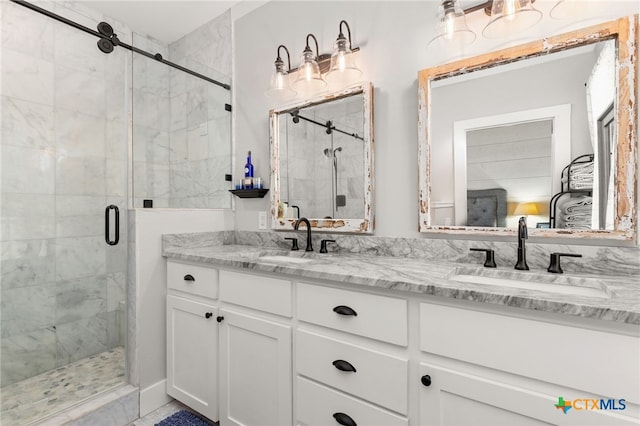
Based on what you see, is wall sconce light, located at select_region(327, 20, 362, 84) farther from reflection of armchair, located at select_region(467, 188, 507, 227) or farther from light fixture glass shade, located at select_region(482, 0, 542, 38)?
reflection of armchair, located at select_region(467, 188, 507, 227)

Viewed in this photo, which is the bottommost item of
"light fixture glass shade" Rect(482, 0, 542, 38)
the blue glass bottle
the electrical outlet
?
the electrical outlet

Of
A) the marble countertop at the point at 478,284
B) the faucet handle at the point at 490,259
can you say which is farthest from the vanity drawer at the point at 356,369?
the faucet handle at the point at 490,259

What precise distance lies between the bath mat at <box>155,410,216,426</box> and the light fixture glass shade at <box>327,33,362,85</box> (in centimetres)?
209

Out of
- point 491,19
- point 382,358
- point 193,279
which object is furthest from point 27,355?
point 491,19

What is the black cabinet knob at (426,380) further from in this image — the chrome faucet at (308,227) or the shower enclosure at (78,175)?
the shower enclosure at (78,175)

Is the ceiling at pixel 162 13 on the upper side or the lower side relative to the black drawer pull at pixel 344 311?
upper

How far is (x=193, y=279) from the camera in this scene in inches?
71.2

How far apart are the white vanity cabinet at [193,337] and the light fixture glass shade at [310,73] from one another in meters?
1.26

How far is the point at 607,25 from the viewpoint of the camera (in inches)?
48.0

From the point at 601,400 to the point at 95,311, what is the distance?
2861 millimetres

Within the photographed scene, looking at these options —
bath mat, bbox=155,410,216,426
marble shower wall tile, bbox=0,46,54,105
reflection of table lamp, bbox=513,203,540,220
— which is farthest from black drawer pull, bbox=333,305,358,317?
marble shower wall tile, bbox=0,46,54,105

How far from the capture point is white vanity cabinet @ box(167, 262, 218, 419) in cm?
171

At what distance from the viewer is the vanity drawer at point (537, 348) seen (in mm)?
808

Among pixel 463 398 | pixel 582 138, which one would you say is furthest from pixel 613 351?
pixel 582 138
